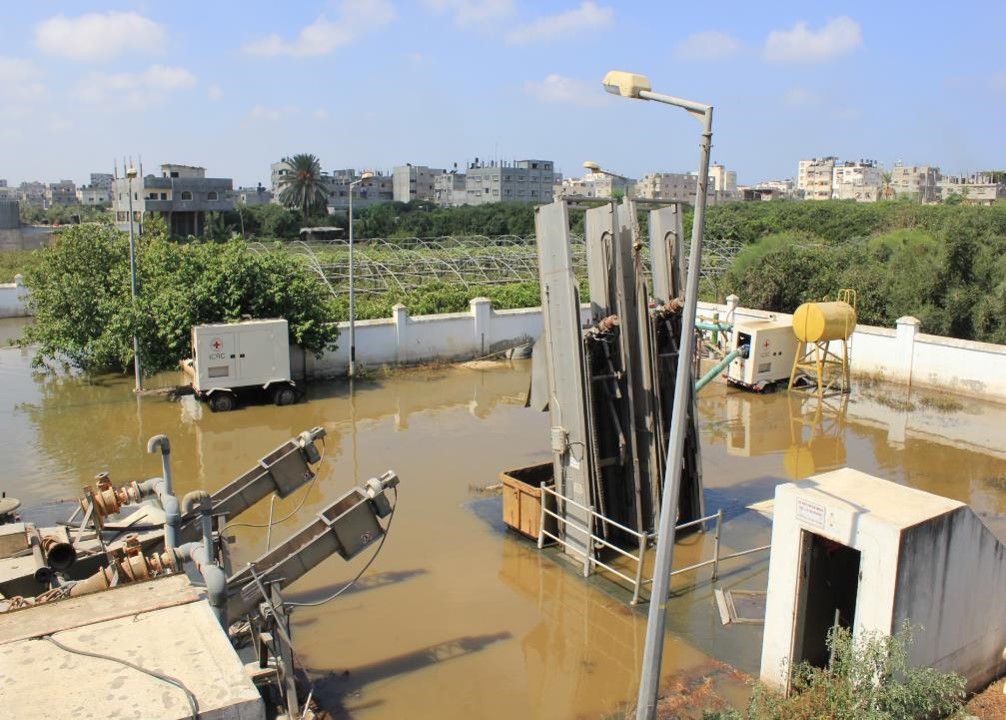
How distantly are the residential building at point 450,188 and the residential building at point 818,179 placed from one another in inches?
3000

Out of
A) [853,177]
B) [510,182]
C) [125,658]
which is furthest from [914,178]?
[125,658]

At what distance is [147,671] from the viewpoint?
5086 mm

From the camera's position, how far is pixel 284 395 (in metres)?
20.0

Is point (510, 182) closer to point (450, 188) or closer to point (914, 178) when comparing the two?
point (450, 188)

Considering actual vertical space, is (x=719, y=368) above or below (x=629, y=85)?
below

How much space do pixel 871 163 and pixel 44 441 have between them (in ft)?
597

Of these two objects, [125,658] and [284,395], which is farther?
[284,395]

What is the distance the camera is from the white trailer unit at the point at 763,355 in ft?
71.4

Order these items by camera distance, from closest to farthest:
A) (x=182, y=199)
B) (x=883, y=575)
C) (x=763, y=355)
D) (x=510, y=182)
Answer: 1. (x=883, y=575)
2. (x=763, y=355)
3. (x=182, y=199)
4. (x=510, y=182)

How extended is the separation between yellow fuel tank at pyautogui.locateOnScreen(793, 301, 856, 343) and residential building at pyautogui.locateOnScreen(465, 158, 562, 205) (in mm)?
103334

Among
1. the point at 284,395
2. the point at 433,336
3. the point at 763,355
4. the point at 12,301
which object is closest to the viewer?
the point at 284,395

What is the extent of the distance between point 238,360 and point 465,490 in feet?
25.7

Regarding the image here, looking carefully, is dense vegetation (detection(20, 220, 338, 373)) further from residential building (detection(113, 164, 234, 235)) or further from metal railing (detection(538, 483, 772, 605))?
residential building (detection(113, 164, 234, 235))

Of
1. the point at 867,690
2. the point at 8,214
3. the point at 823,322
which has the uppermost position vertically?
the point at 8,214
